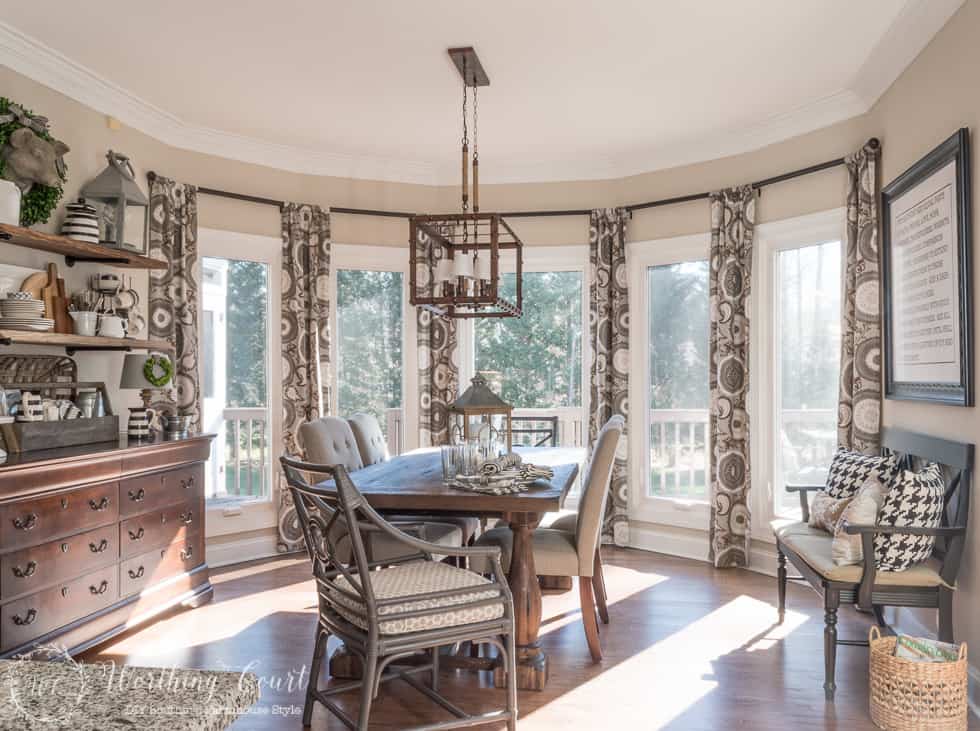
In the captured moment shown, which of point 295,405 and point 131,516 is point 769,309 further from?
point 131,516

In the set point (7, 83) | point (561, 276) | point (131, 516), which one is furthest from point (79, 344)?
point (561, 276)

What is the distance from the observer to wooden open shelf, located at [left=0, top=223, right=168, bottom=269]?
328 cm

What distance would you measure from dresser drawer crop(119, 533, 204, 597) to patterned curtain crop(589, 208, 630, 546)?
2784 millimetres

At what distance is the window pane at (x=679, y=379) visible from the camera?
5230 millimetres

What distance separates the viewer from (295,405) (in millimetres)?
5195

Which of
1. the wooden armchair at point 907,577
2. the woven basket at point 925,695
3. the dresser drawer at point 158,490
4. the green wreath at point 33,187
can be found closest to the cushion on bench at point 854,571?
the wooden armchair at point 907,577

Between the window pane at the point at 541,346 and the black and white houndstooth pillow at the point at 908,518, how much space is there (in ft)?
9.62

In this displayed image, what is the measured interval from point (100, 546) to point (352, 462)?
1257 mm

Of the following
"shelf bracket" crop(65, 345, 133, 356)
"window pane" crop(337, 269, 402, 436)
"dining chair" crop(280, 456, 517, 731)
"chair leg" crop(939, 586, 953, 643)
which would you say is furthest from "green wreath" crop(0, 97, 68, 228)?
"chair leg" crop(939, 586, 953, 643)

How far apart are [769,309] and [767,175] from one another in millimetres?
870

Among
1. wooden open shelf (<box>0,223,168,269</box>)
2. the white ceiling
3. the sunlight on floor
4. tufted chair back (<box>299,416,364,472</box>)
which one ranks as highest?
the white ceiling

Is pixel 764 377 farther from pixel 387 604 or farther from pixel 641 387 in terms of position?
pixel 387 604

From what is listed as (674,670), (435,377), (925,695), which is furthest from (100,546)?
(925,695)

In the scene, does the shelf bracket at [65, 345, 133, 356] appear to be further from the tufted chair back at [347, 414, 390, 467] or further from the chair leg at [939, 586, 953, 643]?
the chair leg at [939, 586, 953, 643]
